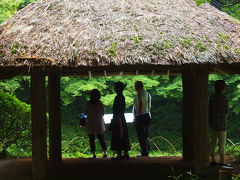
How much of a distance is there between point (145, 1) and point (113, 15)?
1.01 m

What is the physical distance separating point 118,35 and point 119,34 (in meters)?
0.04

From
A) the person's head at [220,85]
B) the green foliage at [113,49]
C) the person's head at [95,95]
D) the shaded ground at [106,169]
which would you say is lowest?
the shaded ground at [106,169]

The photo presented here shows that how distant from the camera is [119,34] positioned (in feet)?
19.7

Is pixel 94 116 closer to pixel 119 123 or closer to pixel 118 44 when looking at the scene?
pixel 119 123

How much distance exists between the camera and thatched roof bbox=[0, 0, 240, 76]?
18.2 feet

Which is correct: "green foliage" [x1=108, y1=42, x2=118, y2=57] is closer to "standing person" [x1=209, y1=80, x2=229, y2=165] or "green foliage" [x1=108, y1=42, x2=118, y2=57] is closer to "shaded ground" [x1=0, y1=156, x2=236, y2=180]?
"standing person" [x1=209, y1=80, x2=229, y2=165]

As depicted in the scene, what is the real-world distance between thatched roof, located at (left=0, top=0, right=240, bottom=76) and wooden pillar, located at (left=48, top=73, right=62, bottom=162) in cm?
159

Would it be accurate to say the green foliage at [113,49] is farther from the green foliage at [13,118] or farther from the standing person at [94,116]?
the green foliage at [13,118]

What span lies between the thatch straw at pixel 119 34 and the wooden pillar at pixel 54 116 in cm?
159

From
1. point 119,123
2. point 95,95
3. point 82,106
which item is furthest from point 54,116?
point 82,106

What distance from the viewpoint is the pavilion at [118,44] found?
5559 mm

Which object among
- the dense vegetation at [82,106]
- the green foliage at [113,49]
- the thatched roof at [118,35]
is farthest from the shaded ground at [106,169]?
the green foliage at [113,49]

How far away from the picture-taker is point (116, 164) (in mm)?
7023

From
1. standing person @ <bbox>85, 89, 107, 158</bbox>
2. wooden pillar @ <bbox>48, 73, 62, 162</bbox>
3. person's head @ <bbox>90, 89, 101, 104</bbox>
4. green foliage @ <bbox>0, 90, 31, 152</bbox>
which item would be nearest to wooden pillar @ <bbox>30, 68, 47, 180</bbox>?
person's head @ <bbox>90, 89, 101, 104</bbox>
